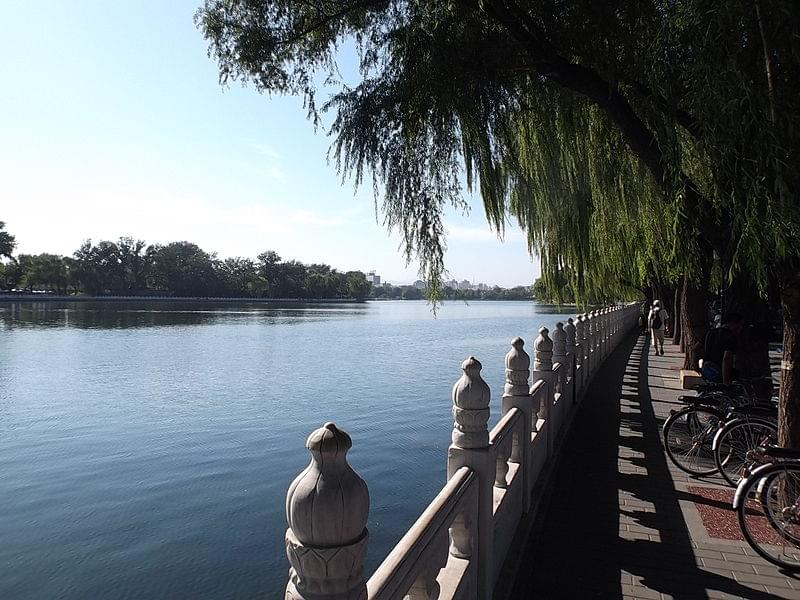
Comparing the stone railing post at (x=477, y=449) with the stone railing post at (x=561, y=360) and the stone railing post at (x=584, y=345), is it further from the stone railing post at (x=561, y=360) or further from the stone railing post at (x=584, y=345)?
the stone railing post at (x=584, y=345)

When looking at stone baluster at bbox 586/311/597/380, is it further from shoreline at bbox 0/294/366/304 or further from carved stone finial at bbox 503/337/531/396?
shoreline at bbox 0/294/366/304

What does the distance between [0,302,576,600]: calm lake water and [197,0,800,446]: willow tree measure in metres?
5.07

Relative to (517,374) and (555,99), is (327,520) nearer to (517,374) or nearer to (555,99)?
(517,374)

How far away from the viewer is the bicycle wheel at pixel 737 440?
592cm

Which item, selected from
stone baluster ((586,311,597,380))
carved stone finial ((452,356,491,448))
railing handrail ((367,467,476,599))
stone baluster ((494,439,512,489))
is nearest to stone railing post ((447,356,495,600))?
carved stone finial ((452,356,491,448))

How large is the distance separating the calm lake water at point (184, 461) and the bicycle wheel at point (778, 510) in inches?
193

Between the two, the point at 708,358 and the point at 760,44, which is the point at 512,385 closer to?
the point at 760,44

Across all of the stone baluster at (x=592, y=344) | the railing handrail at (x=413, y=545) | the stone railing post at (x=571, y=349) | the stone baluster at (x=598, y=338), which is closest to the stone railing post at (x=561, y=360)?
the stone railing post at (x=571, y=349)

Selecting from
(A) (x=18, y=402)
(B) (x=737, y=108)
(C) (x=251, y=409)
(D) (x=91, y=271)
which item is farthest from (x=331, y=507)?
(D) (x=91, y=271)

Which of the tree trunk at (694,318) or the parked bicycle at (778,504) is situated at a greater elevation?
the tree trunk at (694,318)

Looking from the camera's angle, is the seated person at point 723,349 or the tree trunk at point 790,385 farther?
the seated person at point 723,349

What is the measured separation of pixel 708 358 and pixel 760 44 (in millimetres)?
4858

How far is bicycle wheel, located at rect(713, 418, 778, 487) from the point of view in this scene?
233 inches

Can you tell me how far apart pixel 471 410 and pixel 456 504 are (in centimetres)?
74
